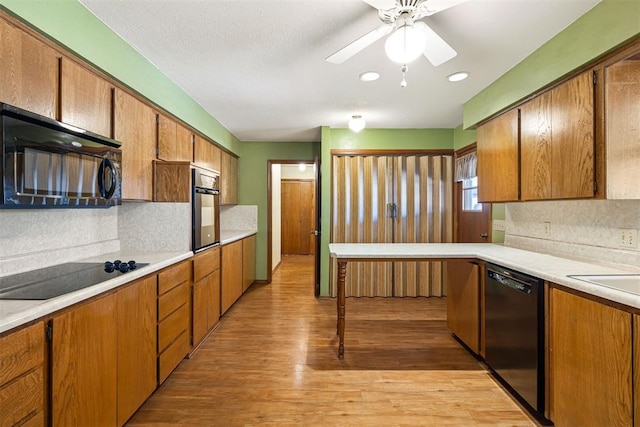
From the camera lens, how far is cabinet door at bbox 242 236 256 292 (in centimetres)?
452

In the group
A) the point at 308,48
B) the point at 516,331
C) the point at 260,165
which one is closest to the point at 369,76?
the point at 308,48

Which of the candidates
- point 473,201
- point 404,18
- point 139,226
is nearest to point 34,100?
point 139,226

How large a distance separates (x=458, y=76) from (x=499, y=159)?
78 cm

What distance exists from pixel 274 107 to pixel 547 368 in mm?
3191

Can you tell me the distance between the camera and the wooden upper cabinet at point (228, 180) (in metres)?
4.41

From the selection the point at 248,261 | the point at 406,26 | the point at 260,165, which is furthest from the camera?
the point at 260,165

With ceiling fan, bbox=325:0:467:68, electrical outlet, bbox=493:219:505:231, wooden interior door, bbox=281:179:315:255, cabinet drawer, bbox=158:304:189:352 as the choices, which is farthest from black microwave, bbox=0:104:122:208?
wooden interior door, bbox=281:179:315:255

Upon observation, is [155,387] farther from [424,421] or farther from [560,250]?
[560,250]

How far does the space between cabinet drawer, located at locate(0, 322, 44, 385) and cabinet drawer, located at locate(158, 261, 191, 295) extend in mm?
923

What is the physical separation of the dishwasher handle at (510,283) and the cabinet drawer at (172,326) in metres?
2.34

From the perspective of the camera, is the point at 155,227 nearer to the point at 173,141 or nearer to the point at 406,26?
the point at 173,141

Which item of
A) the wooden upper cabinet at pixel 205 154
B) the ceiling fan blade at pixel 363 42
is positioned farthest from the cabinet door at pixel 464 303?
the wooden upper cabinet at pixel 205 154

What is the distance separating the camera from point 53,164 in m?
1.49

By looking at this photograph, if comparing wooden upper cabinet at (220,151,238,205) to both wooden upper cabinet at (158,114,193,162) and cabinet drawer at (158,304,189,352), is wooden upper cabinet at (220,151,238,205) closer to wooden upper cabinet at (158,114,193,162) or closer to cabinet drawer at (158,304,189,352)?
wooden upper cabinet at (158,114,193,162)
